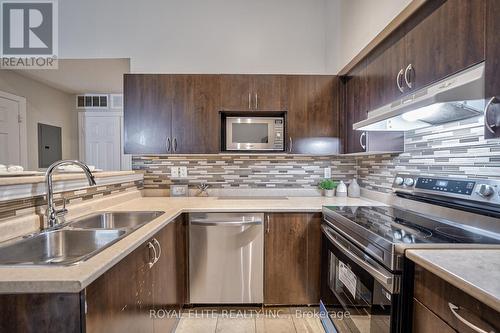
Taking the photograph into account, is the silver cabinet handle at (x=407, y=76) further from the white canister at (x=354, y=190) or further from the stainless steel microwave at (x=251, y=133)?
the white canister at (x=354, y=190)

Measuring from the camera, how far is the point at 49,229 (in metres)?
1.28

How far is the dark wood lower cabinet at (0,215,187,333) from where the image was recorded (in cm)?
77

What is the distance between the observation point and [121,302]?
40.3 inches

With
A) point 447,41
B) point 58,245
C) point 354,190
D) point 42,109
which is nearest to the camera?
point 447,41

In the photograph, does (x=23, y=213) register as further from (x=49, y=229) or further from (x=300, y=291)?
(x=300, y=291)

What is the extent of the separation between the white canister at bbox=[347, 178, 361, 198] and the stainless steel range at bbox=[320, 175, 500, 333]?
2.04ft

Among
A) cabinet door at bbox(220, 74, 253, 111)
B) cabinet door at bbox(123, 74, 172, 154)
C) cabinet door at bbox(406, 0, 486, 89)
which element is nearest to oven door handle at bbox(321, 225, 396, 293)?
cabinet door at bbox(406, 0, 486, 89)

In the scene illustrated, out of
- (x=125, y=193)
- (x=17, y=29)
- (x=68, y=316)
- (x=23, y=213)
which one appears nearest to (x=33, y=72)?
(x=17, y=29)

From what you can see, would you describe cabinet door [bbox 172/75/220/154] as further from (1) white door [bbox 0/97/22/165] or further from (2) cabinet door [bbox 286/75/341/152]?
(1) white door [bbox 0/97/22/165]

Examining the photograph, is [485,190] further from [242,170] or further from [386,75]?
[242,170]

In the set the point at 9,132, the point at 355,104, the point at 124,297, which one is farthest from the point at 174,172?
the point at 9,132

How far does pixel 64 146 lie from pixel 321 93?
470cm

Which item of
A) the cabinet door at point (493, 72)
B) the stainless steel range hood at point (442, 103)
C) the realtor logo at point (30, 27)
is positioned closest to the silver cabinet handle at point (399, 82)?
the stainless steel range hood at point (442, 103)

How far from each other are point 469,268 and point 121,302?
4.02 ft
